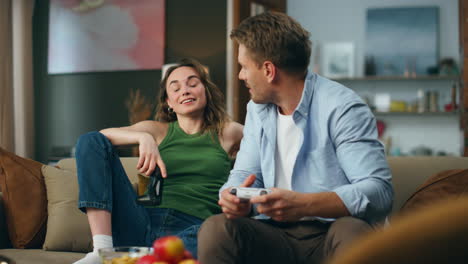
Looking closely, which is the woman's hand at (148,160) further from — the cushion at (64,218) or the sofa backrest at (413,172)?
the sofa backrest at (413,172)

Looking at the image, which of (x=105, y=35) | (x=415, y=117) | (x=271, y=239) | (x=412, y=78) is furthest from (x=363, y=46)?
(x=271, y=239)

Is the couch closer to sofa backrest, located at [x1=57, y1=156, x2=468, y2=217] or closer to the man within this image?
sofa backrest, located at [x1=57, y1=156, x2=468, y2=217]

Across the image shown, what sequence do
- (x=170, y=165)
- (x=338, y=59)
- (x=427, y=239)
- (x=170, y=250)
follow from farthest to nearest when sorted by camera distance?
1. (x=338, y=59)
2. (x=170, y=165)
3. (x=170, y=250)
4. (x=427, y=239)

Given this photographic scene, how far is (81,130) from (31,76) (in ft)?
2.60

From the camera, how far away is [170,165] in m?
2.33

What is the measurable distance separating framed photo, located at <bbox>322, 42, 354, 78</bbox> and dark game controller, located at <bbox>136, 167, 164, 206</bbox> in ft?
15.7

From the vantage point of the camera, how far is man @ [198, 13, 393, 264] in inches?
57.3

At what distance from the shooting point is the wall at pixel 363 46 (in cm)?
646

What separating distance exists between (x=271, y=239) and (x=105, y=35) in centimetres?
497

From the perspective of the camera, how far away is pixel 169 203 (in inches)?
88.2

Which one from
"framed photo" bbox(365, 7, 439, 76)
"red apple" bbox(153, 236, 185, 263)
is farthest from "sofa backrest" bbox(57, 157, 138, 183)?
"framed photo" bbox(365, 7, 439, 76)

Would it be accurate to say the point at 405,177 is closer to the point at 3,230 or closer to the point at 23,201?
the point at 23,201

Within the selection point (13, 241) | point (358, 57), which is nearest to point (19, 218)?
point (13, 241)

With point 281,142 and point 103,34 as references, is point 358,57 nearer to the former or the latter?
point 103,34
